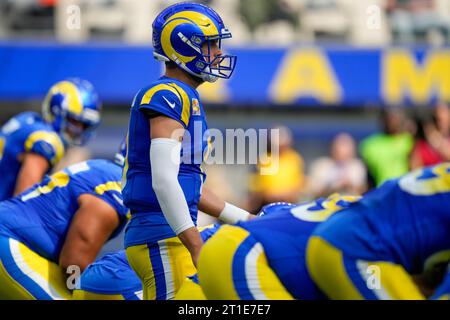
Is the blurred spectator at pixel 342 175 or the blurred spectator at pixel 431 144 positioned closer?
the blurred spectator at pixel 431 144

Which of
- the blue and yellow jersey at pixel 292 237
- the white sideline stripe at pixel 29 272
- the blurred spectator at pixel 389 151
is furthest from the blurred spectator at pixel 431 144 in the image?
the blue and yellow jersey at pixel 292 237

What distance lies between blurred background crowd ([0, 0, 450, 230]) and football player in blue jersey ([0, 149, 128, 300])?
5927mm

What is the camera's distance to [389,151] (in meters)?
9.98

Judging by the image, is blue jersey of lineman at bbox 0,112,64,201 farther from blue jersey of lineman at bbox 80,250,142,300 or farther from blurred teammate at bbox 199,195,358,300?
blurred teammate at bbox 199,195,358,300

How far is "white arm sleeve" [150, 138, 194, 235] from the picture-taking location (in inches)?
157

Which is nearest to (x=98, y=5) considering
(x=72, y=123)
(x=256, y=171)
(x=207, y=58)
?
(x=256, y=171)

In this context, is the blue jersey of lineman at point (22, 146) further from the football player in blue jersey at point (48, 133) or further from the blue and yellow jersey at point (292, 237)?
the blue and yellow jersey at point (292, 237)

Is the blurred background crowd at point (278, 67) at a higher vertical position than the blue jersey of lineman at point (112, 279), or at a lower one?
higher

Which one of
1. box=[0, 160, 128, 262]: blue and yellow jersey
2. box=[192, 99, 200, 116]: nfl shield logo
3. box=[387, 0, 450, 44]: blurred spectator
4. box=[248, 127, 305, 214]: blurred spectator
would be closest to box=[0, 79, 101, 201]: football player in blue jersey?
box=[0, 160, 128, 262]: blue and yellow jersey

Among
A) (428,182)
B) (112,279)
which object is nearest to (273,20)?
(112,279)

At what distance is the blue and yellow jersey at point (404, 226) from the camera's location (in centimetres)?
331

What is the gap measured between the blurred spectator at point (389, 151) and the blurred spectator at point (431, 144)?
0.24m

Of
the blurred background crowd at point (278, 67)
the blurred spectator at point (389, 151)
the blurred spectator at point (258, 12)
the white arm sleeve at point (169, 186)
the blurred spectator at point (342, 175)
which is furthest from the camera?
the blurred spectator at point (258, 12)
